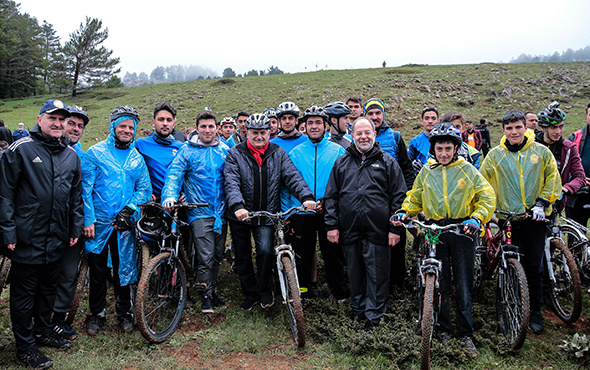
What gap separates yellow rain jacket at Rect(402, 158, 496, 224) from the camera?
171 inches

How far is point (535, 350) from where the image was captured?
450 cm

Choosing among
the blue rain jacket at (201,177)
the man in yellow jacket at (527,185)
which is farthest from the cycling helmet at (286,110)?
the man in yellow jacket at (527,185)

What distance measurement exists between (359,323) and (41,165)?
4337mm

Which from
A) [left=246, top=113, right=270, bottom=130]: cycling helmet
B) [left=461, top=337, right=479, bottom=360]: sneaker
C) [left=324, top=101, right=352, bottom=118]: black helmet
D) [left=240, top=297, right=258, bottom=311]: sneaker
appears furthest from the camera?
[left=324, top=101, right=352, bottom=118]: black helmet

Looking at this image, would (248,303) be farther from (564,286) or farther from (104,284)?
(564,286)

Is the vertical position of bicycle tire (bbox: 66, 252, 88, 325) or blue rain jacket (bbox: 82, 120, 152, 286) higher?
blue rain jacket (bbox: 82, 120, 152, 286)

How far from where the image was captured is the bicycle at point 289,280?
4496mm

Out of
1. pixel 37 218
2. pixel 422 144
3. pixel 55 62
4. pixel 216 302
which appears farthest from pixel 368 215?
pixel 55 62

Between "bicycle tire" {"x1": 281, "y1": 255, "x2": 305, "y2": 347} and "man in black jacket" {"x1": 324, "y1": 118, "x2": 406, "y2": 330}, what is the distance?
763mm

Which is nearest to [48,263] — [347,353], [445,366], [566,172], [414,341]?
[347,353]

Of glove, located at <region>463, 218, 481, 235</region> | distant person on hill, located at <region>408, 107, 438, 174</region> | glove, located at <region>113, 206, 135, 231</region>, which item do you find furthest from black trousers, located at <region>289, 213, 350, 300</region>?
glove, located at <region>113, 206, 135, 231</region>

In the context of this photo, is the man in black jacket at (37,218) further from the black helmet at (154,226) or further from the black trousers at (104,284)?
the black helmet at (154,226)

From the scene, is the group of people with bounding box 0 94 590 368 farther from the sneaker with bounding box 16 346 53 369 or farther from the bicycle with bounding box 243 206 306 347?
the bicycle with bounding box 243 206 306 347

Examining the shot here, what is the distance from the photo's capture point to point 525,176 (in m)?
4.92
